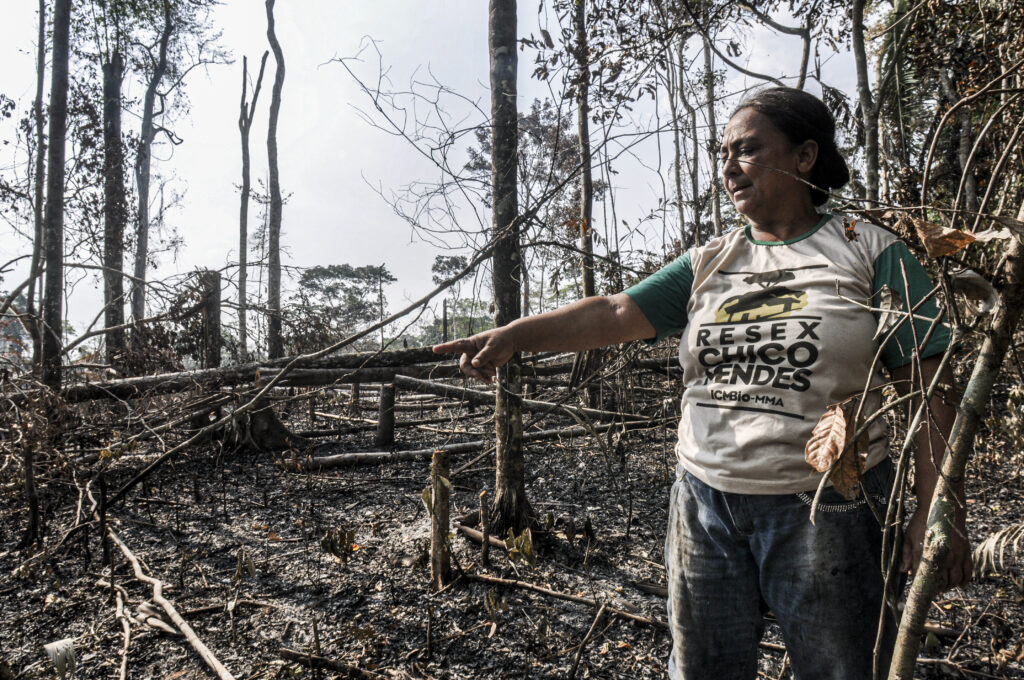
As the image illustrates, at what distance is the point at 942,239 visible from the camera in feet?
2.76

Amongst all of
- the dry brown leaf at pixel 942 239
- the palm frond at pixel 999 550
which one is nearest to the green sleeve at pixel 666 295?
the dry brown leaf at pixel 942 239

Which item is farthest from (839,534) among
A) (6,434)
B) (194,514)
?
(6,434)

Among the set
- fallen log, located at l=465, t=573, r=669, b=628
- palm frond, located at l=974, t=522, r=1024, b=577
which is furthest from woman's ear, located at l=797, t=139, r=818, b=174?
fallen log, located at l=465, t=573, r=669, b=628

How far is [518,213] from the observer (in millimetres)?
3375

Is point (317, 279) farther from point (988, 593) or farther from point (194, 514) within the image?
point (988, 593)

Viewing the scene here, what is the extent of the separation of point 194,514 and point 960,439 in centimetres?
461

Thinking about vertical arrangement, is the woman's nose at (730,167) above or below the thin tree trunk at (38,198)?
below

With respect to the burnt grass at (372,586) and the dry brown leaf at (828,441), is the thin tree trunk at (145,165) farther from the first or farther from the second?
the dry brown leaf at (828,441)

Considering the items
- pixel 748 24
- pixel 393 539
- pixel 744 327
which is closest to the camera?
pixel 744 327

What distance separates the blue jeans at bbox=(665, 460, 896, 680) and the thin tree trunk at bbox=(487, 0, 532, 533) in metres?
1.93

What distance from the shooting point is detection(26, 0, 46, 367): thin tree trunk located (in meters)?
5.29

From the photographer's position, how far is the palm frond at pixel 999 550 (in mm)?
1925

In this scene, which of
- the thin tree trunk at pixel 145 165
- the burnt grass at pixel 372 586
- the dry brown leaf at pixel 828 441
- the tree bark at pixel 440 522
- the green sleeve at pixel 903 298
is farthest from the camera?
the thin tree trunk at pixel 145 165

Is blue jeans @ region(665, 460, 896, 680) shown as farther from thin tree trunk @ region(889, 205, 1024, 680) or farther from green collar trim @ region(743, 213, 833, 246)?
green collar trim @ region(743, 213, 833, 246)
